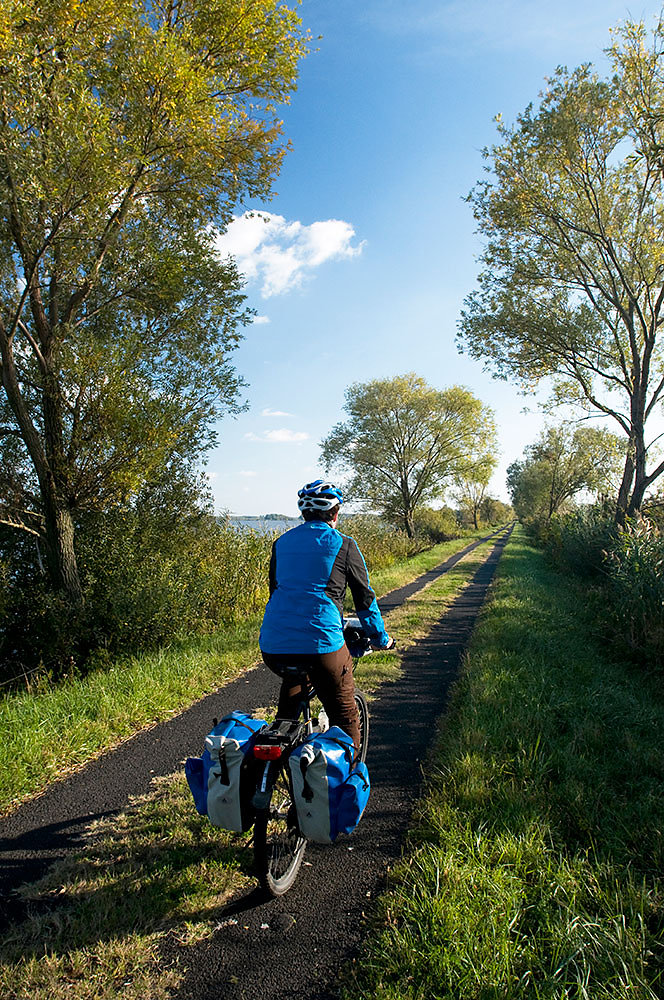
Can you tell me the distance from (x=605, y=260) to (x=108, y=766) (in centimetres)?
1592

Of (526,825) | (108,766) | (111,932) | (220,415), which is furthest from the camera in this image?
(220,415)

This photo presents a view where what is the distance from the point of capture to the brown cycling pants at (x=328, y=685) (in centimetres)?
295

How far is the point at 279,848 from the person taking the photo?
2.91 metres

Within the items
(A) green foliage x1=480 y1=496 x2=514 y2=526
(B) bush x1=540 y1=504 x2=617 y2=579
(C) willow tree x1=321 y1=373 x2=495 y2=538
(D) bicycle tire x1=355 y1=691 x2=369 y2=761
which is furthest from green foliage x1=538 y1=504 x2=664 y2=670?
(A) green foliage x1=480 y1=496 x2=514 y2=526

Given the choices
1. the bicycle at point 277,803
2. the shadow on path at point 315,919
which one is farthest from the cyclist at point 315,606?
the shadow on path at point 315,919

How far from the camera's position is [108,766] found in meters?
4.38

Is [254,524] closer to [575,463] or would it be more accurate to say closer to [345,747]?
[345,747]

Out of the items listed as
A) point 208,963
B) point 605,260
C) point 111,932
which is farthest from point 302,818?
point 605,260

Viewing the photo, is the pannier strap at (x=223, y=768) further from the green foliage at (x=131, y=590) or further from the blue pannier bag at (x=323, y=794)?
the green foliage at (x=131, y=590)

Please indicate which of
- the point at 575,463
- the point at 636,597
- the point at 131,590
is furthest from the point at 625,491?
the point at 575,463

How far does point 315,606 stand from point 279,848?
1.39 meters

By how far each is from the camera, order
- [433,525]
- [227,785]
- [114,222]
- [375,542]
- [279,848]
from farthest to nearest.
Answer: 1. [433,525]
2. [375,542]
3. [114,222]
4. [279,848]
5. [227,785]

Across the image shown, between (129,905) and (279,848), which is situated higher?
(279,848)

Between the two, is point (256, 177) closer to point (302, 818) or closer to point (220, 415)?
point (220, 415)
